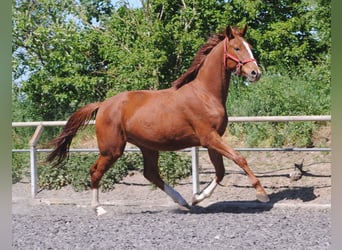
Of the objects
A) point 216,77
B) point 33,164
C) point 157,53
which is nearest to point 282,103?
point 157,53

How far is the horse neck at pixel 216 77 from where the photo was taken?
5996 millimetres

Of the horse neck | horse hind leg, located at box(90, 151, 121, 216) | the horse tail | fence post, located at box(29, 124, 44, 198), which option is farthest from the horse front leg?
fence post, located at box(29, 124, 44, 198)

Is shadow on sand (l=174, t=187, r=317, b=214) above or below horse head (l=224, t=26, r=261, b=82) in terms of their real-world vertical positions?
below

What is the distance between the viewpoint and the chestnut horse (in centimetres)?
584

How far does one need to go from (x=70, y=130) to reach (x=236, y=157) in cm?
230

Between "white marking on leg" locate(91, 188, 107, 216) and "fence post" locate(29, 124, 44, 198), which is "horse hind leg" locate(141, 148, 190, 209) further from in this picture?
"fence post" locate(29, 124, 44, 198)

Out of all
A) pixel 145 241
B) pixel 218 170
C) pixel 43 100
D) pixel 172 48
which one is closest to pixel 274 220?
pixel 218 170

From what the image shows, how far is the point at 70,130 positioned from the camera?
6863mm

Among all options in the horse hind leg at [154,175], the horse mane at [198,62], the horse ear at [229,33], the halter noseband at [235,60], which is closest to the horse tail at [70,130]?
the horse hind leg at [154,175]

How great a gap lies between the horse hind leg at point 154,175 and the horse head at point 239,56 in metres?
1.48

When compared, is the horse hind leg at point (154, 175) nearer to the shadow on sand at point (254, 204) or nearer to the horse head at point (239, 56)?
the shadow on sand at point (254, 204)

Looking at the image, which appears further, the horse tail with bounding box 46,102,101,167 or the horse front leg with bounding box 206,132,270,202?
the horse tail with bounding box 46,102,101,167

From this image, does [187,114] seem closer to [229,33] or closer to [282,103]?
[229,33]

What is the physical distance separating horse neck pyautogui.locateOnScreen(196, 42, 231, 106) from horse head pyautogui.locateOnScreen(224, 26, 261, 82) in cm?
9
